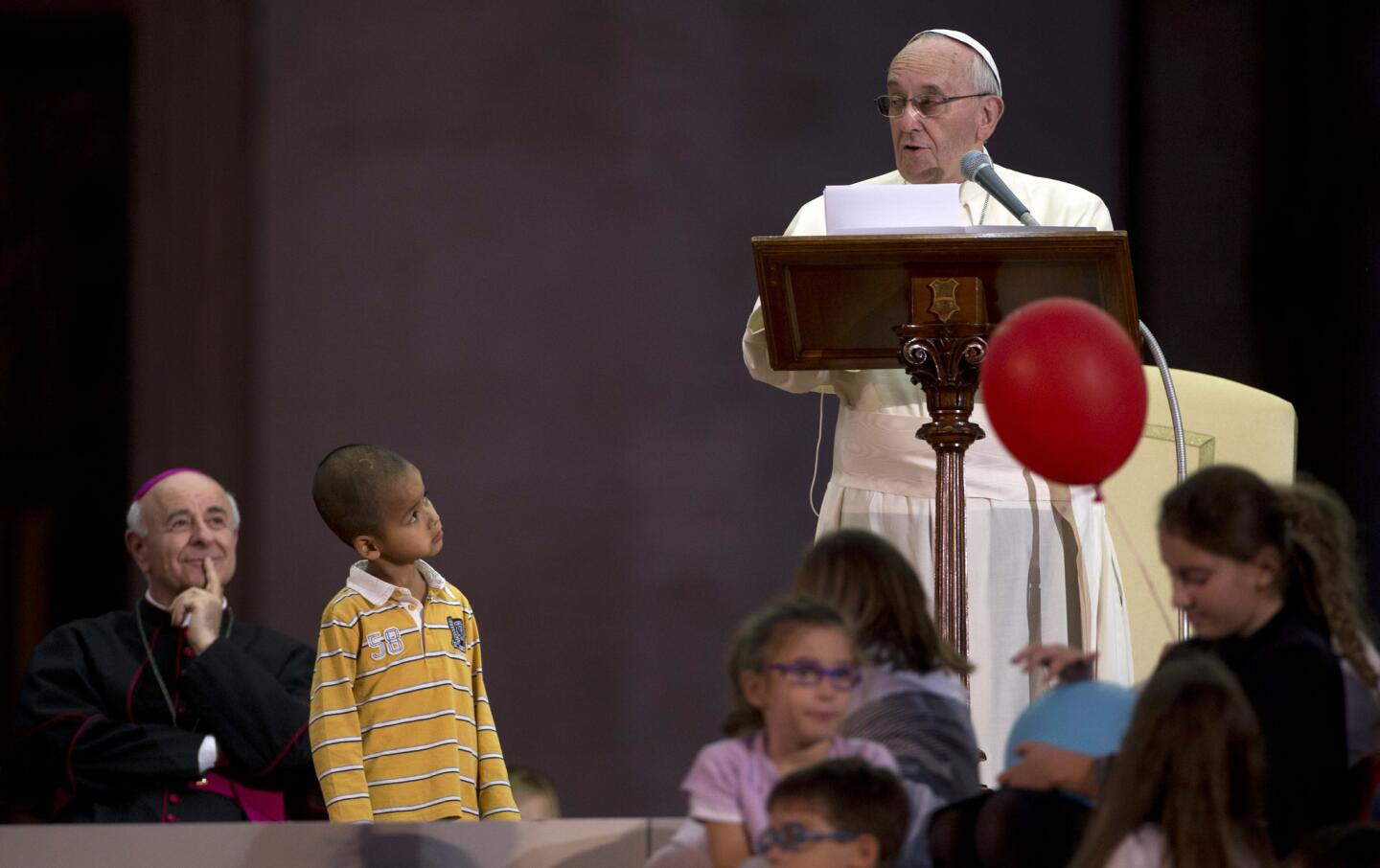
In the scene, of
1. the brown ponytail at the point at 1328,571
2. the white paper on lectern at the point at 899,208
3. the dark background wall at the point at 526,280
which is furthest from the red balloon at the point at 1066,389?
the dark background wall at the point at 526,280

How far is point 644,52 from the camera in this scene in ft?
21.4

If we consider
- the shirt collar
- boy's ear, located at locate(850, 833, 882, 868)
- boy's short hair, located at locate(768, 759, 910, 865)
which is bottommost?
boy's ear, located at locate(850, 833, 882, 868)

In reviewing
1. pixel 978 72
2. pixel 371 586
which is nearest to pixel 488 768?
pixel 371 586

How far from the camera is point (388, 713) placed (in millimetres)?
3703

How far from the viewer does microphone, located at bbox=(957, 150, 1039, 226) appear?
3736mm

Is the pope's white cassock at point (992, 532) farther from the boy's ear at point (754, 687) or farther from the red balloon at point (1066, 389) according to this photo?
the boy's ear at point (754, 687)

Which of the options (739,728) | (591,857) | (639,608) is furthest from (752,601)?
(739,728)

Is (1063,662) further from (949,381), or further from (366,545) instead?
(366,545)

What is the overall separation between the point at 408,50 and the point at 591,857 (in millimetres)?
3874

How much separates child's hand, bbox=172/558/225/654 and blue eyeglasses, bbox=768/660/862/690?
1847mm

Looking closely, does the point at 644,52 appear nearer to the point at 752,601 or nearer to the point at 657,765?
the point at 752,601

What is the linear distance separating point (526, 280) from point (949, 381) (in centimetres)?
302

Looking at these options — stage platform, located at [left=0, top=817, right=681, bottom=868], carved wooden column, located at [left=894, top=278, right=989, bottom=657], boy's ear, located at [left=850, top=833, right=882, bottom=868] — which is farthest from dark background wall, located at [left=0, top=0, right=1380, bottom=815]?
boy's ear, located at [left=850, top=833, right=882, bottom=868]

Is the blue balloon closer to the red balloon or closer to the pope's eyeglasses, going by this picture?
the red balloon
